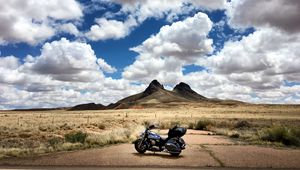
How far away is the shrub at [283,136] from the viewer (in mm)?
23703

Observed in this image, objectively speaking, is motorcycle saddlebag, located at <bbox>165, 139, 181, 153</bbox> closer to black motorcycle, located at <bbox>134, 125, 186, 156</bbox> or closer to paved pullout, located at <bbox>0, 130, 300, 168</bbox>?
black motorcycle, located at <bbox>134, 125, 186, 156</bbox>

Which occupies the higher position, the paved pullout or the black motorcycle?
the black motorcycle

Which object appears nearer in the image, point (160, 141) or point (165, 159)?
point (165, 159)

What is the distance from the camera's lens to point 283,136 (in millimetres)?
24391

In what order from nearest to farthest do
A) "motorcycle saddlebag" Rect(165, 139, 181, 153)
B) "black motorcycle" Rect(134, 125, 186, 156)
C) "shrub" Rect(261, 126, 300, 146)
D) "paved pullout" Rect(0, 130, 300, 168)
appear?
"paved pullout" Rect(0, 130, 300, 168) → "motorcycle saddlebag" Rect(165, 139, 181, 153) → "black motorcycle" Rect(134, 125, 186, 156) → "shrub" Rect(261, 126, 300, 146)

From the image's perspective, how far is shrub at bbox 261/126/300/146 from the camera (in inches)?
933

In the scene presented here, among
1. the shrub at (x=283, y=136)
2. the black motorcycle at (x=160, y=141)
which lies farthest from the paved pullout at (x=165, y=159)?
the shrub at (x=283, y=136)

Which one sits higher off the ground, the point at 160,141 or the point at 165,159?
the point at 160,141

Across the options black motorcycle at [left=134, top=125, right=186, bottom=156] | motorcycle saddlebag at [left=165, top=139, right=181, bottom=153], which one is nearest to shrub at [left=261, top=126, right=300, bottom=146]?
black motorcycle at [left=134, top=125, right=186, bottom=156]

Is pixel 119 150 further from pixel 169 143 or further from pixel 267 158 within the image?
pixel 267 158

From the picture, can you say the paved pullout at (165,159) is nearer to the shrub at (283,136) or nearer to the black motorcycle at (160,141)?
the black motorcycle at (160,141)

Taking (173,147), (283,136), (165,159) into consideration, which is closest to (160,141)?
(173,147)

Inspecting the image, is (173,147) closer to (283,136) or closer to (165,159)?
(165,159)

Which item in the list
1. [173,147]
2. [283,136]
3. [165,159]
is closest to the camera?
[165,159]
